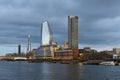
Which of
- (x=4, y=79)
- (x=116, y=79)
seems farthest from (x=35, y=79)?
(x=116, y=79)

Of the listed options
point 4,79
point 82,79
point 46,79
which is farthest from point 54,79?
point 4,79

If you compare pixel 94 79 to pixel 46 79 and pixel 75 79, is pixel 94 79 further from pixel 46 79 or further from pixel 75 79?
pixel 46 79

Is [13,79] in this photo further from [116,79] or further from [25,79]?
[116,79]

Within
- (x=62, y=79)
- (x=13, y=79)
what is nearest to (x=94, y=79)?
(x=62, y=79)

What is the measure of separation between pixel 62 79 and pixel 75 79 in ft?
11.3

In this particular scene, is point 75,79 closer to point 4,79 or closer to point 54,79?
point 54,79

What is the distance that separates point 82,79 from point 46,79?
9407mm

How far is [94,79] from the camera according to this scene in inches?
3273

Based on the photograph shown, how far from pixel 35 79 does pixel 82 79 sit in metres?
12.2

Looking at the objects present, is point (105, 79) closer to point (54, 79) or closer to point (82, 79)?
point (82, 79)

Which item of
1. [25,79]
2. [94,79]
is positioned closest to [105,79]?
[94,79]

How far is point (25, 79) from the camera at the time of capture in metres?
80.8

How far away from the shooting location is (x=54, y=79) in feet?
268

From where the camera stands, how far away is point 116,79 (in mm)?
85438
